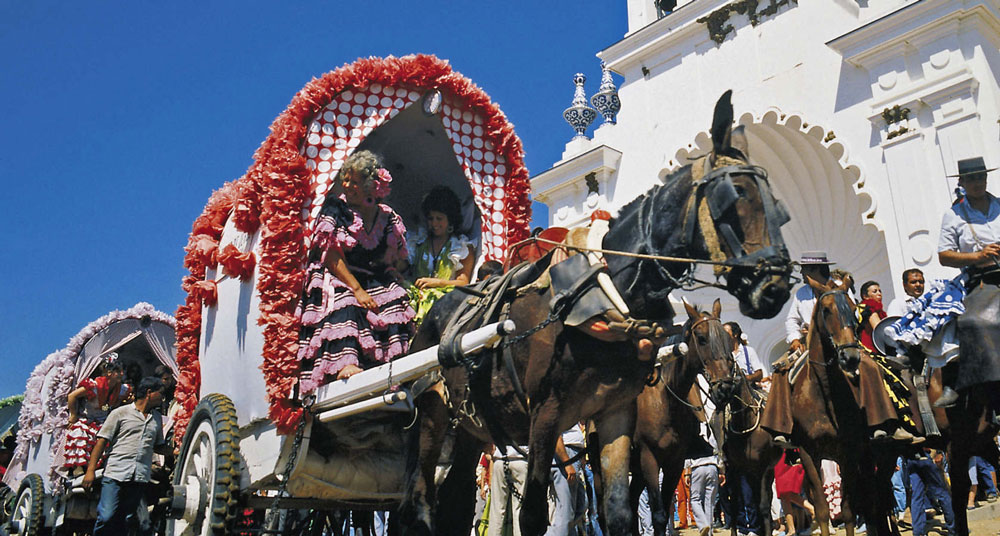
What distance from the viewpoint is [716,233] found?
341 centimetres

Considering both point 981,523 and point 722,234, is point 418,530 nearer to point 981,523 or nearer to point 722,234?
point 722,234

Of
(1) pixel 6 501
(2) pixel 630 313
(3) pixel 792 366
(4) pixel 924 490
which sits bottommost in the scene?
(4) pixel 924 490

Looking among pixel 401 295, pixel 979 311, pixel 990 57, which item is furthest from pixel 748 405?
pixel 990 57

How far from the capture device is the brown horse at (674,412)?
254 inches

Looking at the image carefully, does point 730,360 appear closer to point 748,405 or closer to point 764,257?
point 748,405

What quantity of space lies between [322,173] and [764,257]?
2.97m

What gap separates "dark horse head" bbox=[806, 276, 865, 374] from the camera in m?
5.67

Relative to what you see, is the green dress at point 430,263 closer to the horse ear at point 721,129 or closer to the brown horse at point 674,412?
the brown horse at point 674,412

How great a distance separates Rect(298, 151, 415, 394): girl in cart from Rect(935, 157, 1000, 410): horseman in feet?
12.4

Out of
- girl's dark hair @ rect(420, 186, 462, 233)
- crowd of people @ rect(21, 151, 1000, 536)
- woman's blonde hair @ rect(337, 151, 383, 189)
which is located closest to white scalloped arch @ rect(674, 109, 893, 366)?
crowd of people @ rect(21, 151, 1000, 536)

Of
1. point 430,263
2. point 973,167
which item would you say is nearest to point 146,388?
point 430,263

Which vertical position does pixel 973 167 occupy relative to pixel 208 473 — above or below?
above

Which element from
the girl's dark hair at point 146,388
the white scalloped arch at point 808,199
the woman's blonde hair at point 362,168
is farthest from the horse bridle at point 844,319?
the white scalloped arch at point 808,199

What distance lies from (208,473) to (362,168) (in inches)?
87.9
